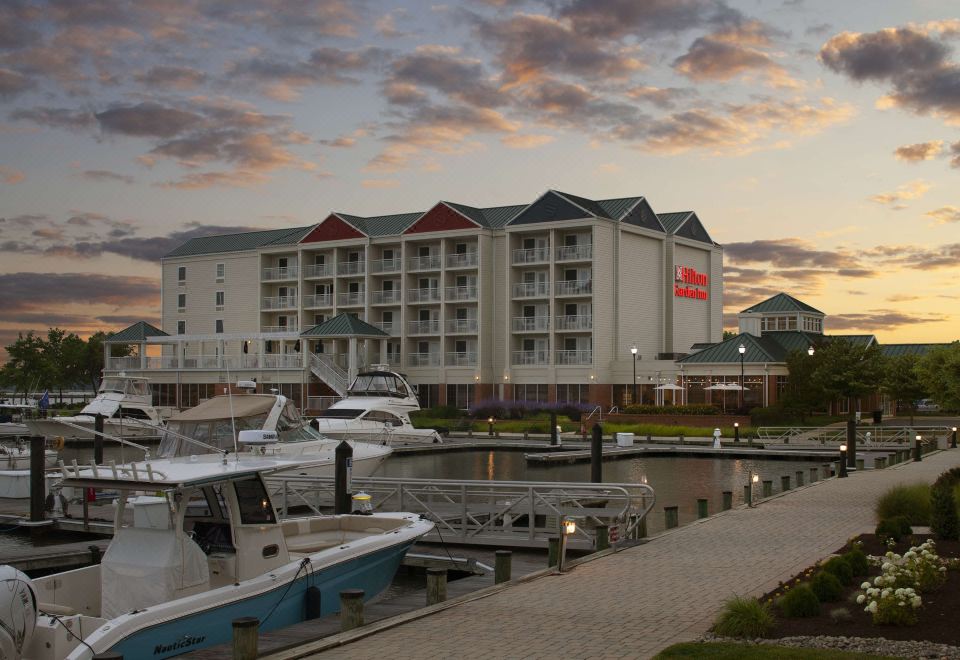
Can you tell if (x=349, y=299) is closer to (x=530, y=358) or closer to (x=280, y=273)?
(x=280, y=273)

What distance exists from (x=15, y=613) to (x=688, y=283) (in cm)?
7265

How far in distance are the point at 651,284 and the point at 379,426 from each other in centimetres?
3262

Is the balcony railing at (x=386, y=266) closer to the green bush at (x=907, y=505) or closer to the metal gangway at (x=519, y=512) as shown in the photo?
the metal gangway at (x=519, y=512)

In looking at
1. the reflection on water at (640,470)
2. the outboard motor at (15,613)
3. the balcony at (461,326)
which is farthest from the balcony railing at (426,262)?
the outboard motor at (15,613)

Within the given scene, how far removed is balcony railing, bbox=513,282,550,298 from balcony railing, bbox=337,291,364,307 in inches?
532

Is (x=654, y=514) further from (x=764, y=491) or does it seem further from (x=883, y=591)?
(x=883, y=591)

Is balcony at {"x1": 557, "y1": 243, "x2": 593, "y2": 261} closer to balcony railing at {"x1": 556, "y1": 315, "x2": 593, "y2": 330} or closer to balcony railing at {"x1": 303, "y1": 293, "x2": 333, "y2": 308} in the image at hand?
balcony railing at {"x1": 556, "y1": 315, "x2": 593, "y2": 330}

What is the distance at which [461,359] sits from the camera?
251 ft

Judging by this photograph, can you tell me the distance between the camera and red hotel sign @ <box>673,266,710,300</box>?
78938mm

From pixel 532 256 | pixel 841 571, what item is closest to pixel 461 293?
pixel 532 256

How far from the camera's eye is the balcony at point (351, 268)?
3206 inches

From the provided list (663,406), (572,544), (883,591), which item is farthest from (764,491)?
(663,406)

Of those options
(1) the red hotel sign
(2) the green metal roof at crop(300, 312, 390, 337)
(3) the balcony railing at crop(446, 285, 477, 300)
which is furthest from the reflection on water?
(1) the red hotel sign

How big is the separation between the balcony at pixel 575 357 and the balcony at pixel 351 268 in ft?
58.4
